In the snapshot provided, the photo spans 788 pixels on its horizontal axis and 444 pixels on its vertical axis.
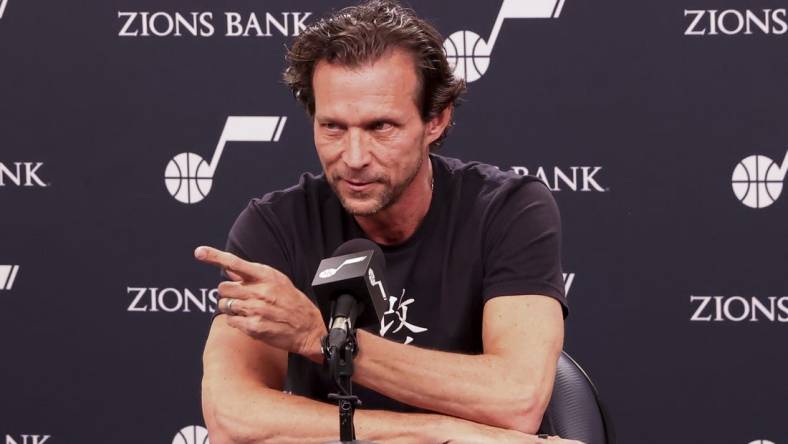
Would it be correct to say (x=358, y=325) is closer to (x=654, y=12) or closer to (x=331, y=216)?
(x=331, y=216)

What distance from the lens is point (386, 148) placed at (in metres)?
2.61

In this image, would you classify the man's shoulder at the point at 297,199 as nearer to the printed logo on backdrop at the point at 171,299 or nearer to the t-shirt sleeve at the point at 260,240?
the t-shirt sleeve at the point at 260,240

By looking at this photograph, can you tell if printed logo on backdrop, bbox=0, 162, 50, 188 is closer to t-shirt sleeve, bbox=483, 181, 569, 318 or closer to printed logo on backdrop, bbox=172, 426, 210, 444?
printed logo on backdrop, bbox=172, 426, 210, 444

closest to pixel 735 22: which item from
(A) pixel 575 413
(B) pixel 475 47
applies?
(B) pixel 475 47

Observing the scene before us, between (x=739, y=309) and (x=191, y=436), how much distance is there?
1927mm

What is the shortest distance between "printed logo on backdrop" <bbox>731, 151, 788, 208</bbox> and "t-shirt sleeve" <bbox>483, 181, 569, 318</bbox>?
1.21 m

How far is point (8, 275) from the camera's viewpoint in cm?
413

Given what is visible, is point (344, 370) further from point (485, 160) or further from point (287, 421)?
point (485, 160)

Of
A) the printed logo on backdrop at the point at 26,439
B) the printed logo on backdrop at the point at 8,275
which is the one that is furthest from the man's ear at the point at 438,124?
the printed logo on backdrop at the point at 26,439

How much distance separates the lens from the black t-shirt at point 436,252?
2.67m

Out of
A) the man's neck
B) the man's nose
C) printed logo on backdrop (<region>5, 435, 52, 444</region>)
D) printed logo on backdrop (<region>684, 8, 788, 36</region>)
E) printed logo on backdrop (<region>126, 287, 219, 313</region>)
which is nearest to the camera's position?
the man's nose

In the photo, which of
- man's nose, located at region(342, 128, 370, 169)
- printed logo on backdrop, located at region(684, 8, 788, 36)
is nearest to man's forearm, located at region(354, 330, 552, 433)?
man's nose, located at region(342, 128, 370, 169)

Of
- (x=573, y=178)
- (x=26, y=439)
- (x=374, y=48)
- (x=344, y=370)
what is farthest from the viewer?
(x=26, y=439)

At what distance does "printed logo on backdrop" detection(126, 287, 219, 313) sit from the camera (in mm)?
4047
